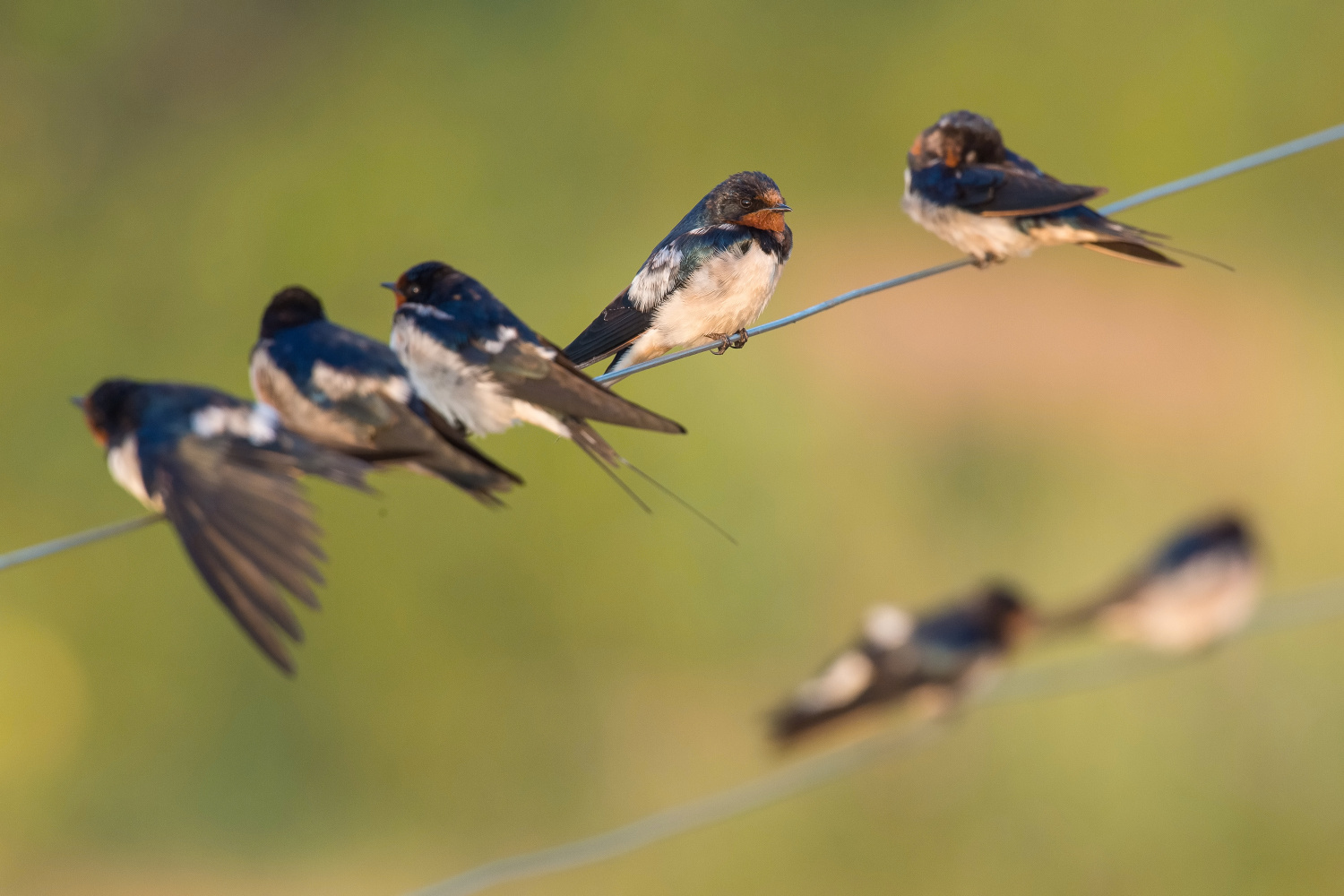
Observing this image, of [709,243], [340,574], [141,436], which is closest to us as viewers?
[141,436]

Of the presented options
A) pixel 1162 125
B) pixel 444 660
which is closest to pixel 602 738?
pixel 444 660

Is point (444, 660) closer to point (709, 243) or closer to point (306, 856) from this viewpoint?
point (306, 856)

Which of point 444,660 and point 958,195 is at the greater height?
point 958,195

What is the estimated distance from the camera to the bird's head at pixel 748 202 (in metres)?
1.60

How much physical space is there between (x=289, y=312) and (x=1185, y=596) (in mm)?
2812

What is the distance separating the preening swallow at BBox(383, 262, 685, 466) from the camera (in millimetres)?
1193

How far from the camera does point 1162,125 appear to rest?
6426 millimetres

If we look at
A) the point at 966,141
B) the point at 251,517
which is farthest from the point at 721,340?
the point at 251,517

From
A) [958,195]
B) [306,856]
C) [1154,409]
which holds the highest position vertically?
[1154,409]

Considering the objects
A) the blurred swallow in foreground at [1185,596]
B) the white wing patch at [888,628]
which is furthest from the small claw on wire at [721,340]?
the blurred swallow in foreground at [1185,596]

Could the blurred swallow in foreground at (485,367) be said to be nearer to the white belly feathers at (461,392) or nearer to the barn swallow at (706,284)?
the white belly feathers at (461,392)

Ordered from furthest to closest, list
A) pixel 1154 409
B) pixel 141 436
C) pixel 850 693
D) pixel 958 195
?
pixel 1154 409, pixel 850 693, pixel 958 195, pixel 141 436

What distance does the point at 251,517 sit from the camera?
99cm

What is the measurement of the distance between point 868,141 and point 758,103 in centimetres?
59
